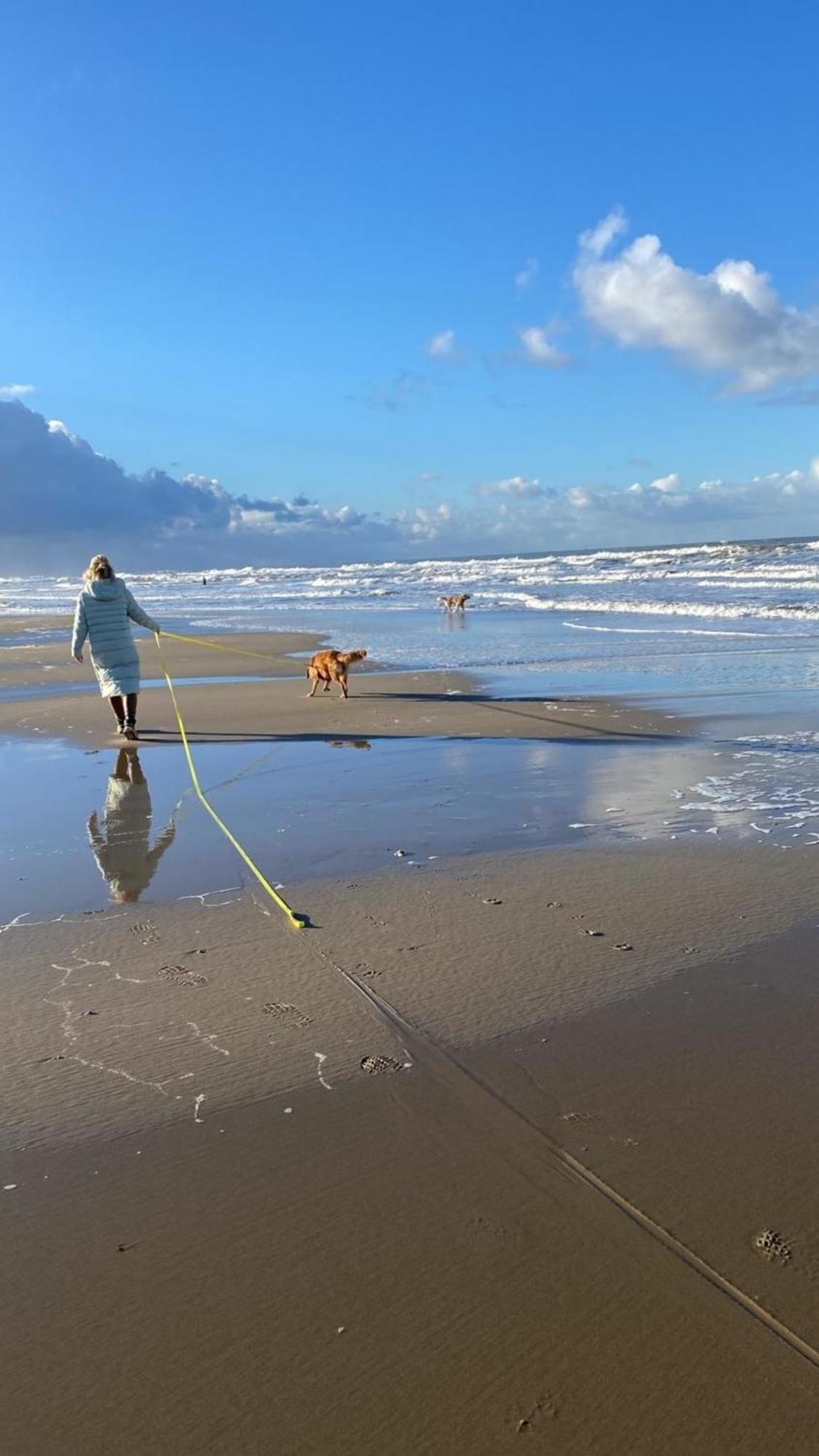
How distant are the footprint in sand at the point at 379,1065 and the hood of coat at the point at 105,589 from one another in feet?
25.9

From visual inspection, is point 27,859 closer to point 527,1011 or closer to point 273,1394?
point 527,1011

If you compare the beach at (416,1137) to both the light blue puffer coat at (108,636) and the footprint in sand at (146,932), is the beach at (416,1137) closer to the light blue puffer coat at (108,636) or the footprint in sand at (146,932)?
the footprint in sand at (146,932)

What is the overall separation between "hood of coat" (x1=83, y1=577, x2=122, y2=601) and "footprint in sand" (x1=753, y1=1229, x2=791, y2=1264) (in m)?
9.10

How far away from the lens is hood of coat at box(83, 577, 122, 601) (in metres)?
10.2

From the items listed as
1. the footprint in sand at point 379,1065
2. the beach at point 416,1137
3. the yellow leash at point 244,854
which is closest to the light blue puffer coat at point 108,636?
the yellow leash at point 244,854

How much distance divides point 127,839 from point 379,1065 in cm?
353

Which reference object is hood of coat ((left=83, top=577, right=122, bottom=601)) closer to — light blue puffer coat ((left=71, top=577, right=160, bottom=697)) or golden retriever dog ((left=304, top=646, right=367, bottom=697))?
light blue puffer coat ((left=71, top=577, right=160, bottom=697))

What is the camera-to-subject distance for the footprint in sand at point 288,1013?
139 inches

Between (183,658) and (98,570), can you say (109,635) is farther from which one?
(183,658)

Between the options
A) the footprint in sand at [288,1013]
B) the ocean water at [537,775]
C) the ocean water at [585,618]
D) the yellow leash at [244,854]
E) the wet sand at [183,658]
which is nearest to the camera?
the footprint in sand at [288,1013]

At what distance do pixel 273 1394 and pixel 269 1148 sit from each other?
0.86m

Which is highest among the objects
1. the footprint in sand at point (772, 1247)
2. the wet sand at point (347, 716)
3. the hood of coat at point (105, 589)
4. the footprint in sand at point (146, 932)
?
the hood of coat at point (105, 589)

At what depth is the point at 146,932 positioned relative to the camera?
4547 millimetres

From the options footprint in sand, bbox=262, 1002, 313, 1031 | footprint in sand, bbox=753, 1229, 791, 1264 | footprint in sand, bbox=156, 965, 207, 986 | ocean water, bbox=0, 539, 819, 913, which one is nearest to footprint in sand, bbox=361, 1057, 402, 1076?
footprint in sand, bbox=262, 1002, 313, 1031
